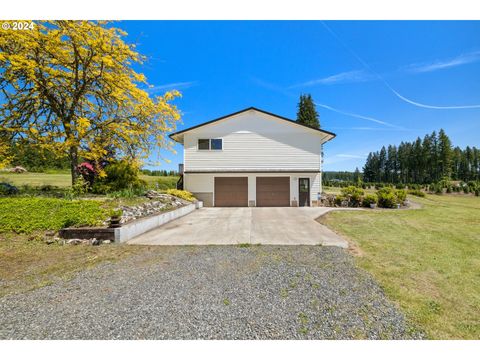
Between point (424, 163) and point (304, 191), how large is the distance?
5898 cm

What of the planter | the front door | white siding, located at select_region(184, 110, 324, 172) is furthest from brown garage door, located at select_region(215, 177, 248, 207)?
the planter

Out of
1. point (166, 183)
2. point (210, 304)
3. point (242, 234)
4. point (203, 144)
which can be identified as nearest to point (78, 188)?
point (166, 183)

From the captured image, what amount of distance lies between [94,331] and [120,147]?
411 inches

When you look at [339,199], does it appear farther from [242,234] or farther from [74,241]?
[74,241]

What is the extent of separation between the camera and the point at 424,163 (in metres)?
52.8

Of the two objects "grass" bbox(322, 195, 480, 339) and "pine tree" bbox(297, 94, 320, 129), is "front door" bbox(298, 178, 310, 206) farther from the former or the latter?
"pine tree" bbox(297, 94, 320, 129)

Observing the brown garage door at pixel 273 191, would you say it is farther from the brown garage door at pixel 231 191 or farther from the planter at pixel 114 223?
the planter at pixel 114 223

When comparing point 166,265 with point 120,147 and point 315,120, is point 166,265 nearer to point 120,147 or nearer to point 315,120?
point 120,147

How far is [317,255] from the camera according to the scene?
15.9ft

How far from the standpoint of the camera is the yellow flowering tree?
337 inches

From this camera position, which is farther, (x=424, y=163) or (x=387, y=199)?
(x=424, y=163)

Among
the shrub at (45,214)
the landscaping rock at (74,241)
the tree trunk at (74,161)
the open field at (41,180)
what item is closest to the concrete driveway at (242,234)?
the landscaping rock at (74,241)
